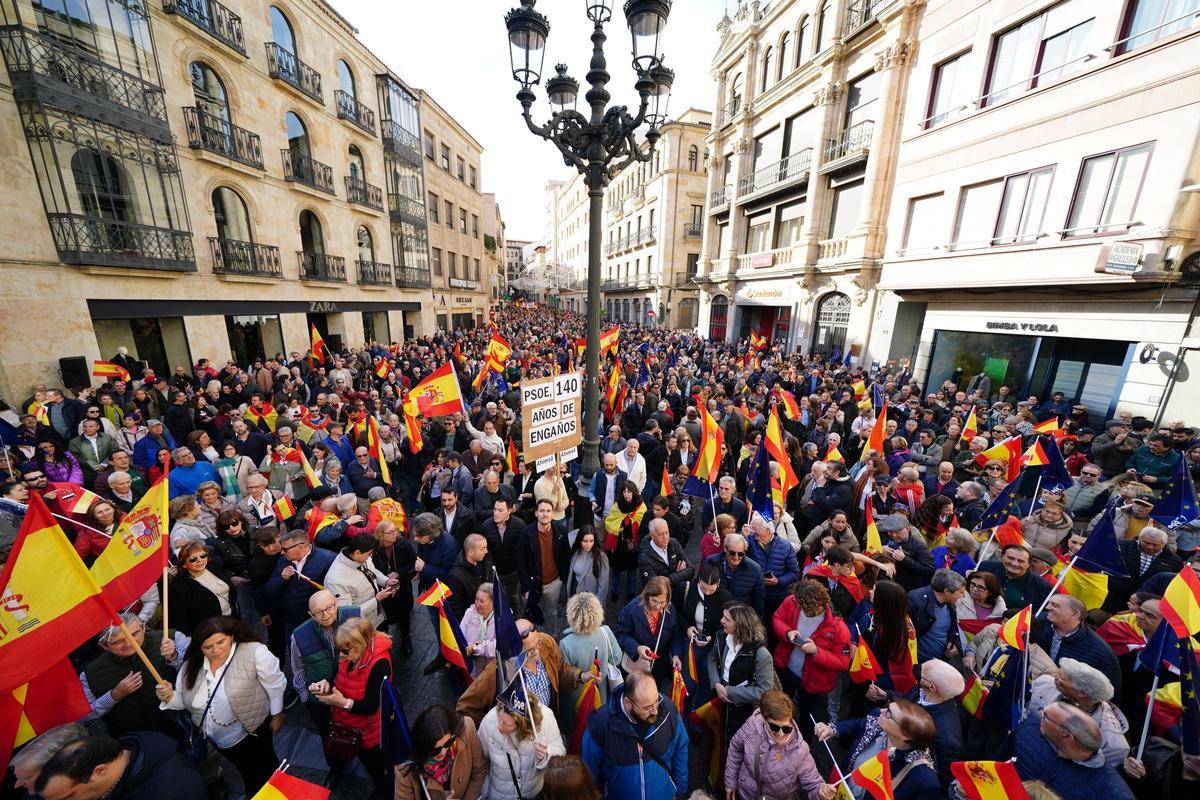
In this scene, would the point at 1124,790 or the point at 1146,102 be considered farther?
the point at 1146,102

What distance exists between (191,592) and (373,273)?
20899 mm

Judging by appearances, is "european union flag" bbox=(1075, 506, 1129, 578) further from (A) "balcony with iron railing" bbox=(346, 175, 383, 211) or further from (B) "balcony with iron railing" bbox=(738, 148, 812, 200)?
(A) "balcony with iron railing" bbox=(346, 175, 383, 211)

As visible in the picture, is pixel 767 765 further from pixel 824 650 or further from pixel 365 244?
pixel 365 244

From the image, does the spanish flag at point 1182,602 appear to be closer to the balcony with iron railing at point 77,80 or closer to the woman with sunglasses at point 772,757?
the woman with sunglasses at point 772,757

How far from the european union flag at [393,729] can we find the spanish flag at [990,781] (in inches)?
114

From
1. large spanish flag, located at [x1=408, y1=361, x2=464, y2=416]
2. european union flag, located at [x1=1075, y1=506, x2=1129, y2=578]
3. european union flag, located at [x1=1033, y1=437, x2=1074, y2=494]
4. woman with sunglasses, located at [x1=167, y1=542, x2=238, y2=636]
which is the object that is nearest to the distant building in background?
large spanish flag, located at [x1=408, y1=361, x2=464, y2=416]

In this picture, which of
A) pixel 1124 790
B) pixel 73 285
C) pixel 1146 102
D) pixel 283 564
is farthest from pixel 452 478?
pixel 1146 102

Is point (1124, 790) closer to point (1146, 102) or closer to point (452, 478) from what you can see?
point (452, 478)

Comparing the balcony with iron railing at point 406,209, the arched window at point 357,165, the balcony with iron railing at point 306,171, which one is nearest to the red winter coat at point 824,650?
the balcony with iron railing at point 306,171

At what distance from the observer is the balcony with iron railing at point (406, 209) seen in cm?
2297

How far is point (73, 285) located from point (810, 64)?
24.9 m

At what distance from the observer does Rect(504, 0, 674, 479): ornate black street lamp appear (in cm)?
504

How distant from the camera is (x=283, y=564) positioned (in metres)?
3.95

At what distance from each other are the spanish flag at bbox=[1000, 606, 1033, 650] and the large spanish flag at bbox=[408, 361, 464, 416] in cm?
677
